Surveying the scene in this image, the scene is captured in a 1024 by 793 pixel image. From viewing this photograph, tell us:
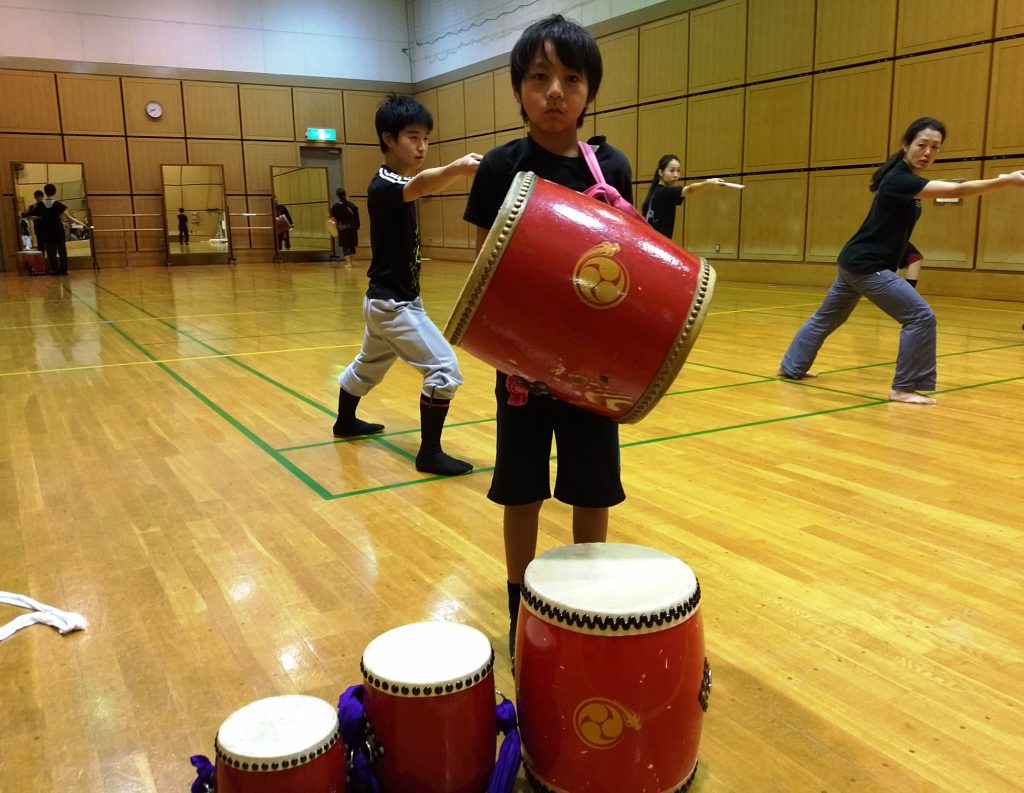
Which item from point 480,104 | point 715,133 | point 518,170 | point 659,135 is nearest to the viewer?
point 518,170

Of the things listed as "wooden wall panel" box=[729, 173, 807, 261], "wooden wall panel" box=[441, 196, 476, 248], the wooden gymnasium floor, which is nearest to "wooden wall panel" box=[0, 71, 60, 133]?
"wooden wall panel" box=[441, 196, 476, 248]

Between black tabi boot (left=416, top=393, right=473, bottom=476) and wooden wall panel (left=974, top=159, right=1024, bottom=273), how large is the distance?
7862 millimetres

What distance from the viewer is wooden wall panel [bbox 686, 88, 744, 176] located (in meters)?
11.7

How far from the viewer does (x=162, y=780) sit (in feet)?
4.88

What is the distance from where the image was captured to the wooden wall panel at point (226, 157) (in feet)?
55.8

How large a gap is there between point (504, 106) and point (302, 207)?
17.3 feet

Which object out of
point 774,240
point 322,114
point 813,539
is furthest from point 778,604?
point 322,114

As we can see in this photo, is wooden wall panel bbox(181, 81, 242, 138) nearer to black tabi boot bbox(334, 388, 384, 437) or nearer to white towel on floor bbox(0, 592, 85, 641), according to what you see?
black tabi boot bbox(334, 388, 384, 437)

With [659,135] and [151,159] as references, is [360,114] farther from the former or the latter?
[659,135]

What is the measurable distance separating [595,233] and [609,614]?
24.0 inches

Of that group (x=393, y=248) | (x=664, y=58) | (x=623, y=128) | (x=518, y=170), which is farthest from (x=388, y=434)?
(x=623, y=128)

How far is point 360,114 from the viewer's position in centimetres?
1845

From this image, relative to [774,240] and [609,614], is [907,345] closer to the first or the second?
[609,614]

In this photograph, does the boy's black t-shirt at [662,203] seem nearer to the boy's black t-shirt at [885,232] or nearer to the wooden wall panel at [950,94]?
the wooden wall panel at [950,94]
